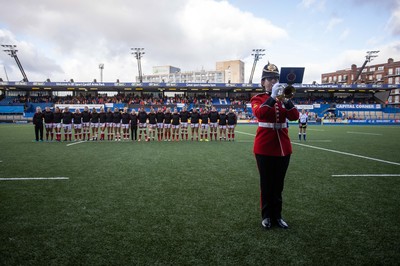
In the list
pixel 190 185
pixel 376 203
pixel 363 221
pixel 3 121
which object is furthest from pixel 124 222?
pixel 3 121

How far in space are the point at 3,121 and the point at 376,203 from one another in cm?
4755

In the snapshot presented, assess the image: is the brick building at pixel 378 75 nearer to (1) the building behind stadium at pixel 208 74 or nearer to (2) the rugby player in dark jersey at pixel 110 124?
(1) the building behind stadium at pixel 208 74

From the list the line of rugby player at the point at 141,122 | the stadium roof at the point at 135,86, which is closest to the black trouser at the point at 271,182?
the line of rugby player at the point at 141,122

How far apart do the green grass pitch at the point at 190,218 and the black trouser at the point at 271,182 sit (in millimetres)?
283

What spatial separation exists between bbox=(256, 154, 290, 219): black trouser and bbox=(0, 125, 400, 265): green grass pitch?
28cm

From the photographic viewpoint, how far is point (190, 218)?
Answer: 389 cm

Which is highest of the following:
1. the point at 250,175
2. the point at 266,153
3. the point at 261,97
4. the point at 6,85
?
the point at 6,85

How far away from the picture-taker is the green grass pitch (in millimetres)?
2859

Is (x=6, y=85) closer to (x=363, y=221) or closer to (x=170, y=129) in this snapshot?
(x=170, y=129)

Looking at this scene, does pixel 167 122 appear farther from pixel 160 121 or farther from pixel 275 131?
pixel 275 131

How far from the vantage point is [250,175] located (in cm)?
679

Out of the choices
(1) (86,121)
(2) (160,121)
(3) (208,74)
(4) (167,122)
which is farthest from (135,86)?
(3) (208,74)

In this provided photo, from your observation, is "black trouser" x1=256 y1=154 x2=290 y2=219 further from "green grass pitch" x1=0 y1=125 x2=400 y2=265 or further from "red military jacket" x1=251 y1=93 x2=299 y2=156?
"green grass pitch" x1=0 y1=125 x2=400 y2=265

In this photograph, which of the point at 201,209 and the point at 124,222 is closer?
the point at 124,222
